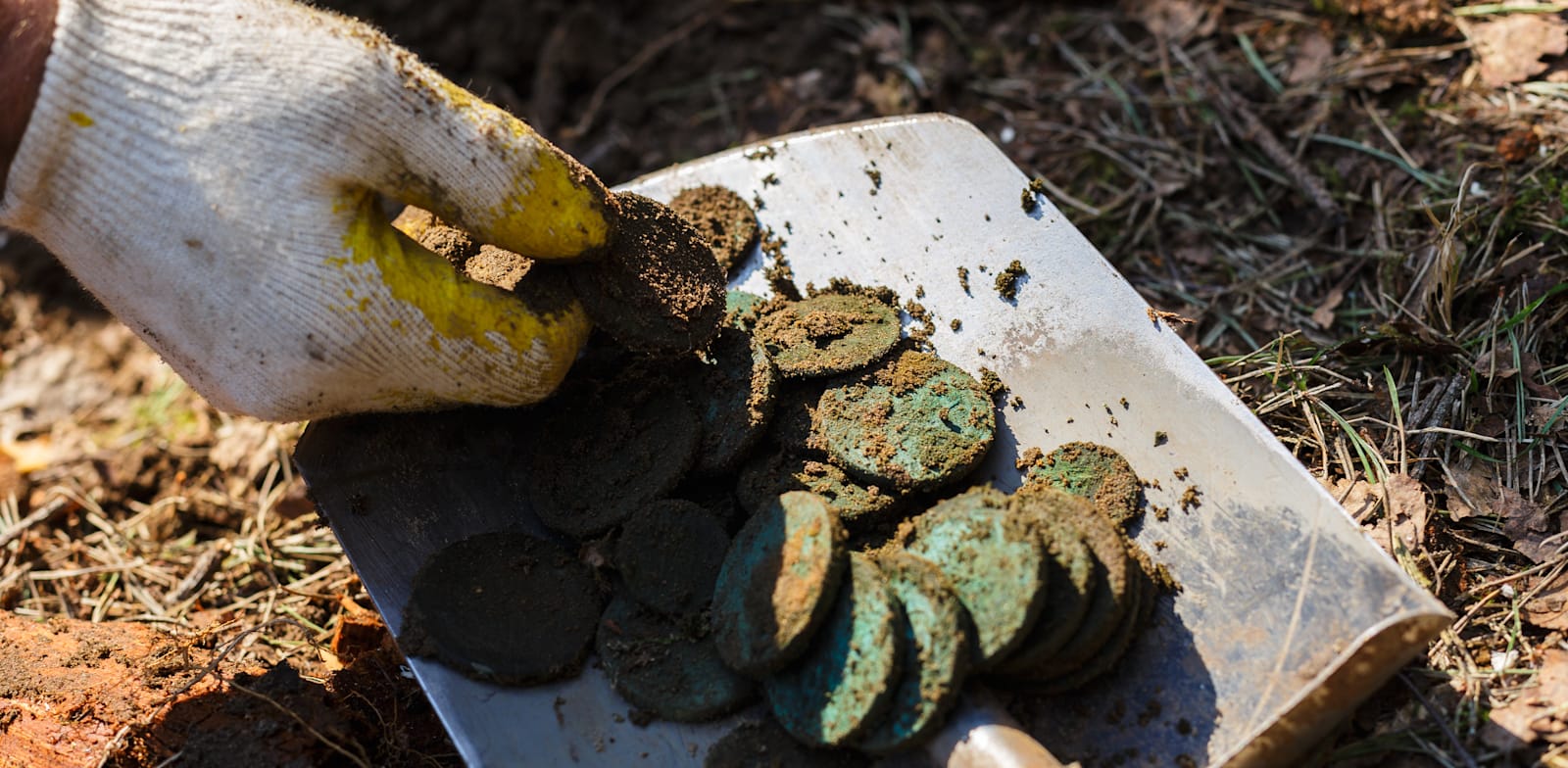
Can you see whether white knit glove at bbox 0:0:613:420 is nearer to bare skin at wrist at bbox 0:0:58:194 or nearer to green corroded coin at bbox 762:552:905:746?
bare skin at wrist at bbox 0:0:58:194

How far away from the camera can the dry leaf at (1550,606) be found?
8.55 ft

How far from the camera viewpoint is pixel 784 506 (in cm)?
251

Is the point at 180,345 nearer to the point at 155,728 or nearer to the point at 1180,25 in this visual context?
the point at 155,728

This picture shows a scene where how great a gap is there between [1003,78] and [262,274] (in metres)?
3.64

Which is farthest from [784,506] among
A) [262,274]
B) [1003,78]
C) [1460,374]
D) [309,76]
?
[1003,78]

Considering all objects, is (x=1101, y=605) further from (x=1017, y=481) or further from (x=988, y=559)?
(x=1017, y=481)

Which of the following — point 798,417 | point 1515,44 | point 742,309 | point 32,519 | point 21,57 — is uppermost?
point 21,57

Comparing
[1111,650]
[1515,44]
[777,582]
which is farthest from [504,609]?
[1515,44]

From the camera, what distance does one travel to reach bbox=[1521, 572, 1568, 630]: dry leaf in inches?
103

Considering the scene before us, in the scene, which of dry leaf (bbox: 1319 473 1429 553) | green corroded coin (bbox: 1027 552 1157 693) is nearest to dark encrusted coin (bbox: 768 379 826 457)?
green corroded coin (bbox: 1027 552 1157 693)

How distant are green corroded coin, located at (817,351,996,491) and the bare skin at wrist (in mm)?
1974

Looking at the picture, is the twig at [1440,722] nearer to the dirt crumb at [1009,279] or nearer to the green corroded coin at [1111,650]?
the green corroded coin at [1111,650]

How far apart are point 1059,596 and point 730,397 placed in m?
1.02

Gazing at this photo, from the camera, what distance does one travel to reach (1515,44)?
4.01 metres
